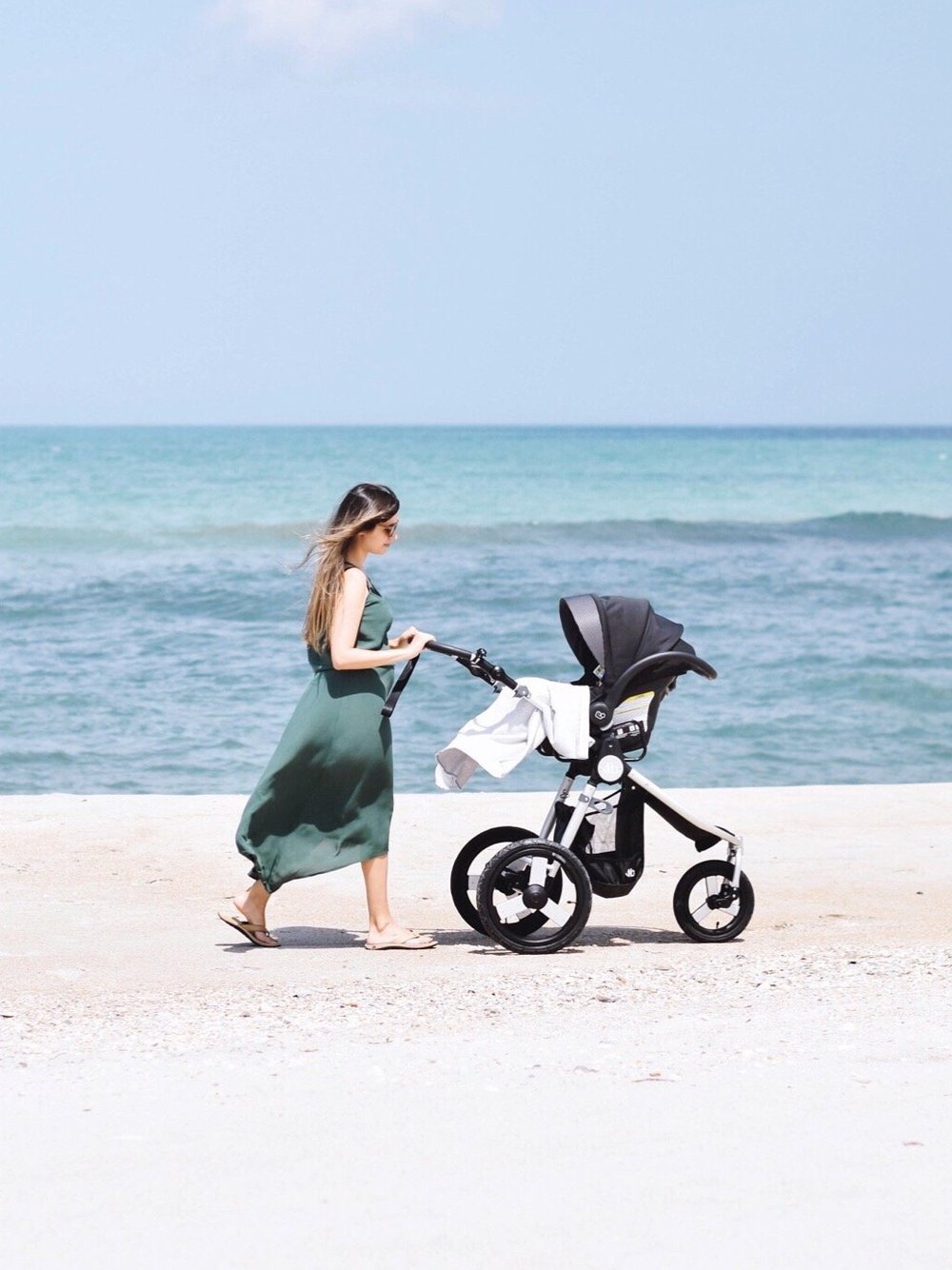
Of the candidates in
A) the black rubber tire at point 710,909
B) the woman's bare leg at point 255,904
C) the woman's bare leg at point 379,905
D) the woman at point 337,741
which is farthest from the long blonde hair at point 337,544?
the black rubber tire at point 710,909

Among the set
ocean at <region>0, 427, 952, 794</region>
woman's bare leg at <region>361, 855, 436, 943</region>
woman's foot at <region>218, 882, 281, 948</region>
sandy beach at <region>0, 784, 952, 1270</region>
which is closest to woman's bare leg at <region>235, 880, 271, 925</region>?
woman's foot at <region>218, 882, 281, 948</region>

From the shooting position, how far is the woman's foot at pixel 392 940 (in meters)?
5.95

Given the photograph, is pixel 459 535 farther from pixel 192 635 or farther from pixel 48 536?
pixel 192 635

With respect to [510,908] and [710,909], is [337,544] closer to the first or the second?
[510,908]

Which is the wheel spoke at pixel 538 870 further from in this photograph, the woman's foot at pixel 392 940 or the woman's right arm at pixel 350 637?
the woman's right arm at pixel 350 637

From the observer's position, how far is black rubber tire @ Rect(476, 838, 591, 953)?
570cm

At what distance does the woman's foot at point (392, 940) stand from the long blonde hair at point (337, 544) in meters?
1.06

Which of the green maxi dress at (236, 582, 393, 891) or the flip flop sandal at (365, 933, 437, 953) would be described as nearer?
the green maxi dress at (236, 582, 393, 891)

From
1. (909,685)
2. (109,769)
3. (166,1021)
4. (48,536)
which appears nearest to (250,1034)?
(166,1021)

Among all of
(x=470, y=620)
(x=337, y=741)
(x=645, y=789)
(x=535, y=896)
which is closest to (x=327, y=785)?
(x=337, y=741)

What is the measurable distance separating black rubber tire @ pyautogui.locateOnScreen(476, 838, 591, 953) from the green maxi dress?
432 mm

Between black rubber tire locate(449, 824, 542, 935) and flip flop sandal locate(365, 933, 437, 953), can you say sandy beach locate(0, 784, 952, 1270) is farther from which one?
black rubber tire locate(449, 824, 542, 935)

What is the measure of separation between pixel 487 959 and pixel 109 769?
6454 millimetres

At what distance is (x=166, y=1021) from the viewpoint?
4.74m
